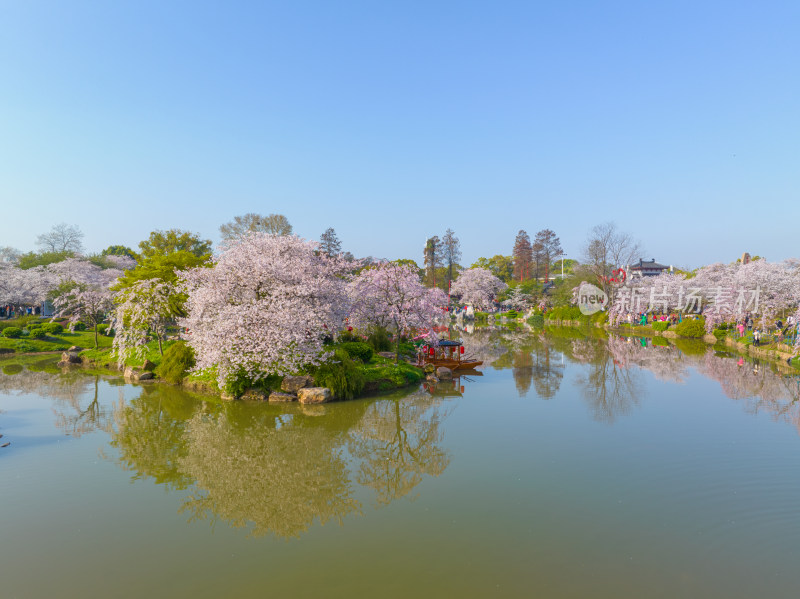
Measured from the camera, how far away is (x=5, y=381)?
26.9 m

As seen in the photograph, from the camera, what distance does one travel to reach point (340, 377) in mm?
22516

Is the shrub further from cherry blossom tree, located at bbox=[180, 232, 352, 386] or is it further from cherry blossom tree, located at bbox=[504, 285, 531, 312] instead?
cherry blossom tree, located at bbox=[504, 285, 531, 312]

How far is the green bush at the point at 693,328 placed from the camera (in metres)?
48.8

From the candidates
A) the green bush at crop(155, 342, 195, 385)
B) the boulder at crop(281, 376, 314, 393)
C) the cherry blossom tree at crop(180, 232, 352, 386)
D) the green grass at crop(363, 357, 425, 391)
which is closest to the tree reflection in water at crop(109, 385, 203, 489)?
the green bush at crop(155, 342, 195, 385)

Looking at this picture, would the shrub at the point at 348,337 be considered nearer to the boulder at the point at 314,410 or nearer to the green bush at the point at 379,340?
the green bush at the point at 379,340

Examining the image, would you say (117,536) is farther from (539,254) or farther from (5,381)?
(539,254)

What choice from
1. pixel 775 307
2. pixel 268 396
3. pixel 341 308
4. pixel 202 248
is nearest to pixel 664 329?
pixel 775 307

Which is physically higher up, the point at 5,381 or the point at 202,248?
the point at 202,248

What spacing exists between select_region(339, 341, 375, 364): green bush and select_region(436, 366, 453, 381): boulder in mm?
4302

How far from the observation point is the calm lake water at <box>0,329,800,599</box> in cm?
891

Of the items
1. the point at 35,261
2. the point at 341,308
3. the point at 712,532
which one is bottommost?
the point at 712,532

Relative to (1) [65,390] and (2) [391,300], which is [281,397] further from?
(1) [65,390]

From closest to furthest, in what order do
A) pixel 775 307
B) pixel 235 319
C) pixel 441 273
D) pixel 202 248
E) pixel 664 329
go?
pixel 235 319 < pixel 775 307 < pixel 664 329 < pixel 202 248 < pixel 441 273

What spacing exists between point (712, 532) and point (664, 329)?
52.0 m
